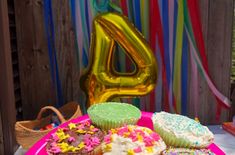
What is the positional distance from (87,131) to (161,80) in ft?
5.06

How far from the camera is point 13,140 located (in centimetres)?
239

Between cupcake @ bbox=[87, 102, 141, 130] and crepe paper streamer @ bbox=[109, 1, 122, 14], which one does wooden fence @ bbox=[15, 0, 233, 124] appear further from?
cupcake @ bbox=[87, 102, 141, 130]

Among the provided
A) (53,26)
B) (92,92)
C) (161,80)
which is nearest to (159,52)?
(161,80)

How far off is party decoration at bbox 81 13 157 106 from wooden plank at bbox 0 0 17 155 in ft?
1.84

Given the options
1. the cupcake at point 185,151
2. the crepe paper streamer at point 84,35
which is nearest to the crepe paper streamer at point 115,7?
the crepe paper streamer at point 84,35

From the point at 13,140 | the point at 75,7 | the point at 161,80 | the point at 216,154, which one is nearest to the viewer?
the point at 216,154

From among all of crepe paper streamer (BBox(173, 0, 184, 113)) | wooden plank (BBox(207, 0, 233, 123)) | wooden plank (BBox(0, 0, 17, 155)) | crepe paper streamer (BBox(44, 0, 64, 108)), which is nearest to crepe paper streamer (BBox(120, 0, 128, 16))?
crepe paper streamer (BBox(173, 0, 184, 113))

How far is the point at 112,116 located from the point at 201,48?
1563mm

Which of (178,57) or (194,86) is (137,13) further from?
(194,86)

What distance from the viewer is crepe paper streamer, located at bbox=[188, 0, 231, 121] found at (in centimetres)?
273

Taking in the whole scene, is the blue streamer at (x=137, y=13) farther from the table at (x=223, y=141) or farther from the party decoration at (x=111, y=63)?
the table at (x=223, y=141)

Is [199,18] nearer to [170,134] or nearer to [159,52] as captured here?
[159,52]

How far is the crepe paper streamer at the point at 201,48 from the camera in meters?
2.73

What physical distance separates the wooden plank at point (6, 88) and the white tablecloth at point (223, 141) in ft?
0.56
